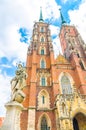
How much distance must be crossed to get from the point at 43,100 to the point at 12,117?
13240 mm

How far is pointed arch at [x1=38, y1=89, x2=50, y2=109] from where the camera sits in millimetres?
16719

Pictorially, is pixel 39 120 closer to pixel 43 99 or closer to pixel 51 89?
pixel 43 99

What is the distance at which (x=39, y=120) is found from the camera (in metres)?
15.4

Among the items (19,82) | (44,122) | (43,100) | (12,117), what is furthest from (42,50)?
(12,117)

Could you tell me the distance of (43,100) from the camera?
17.5m

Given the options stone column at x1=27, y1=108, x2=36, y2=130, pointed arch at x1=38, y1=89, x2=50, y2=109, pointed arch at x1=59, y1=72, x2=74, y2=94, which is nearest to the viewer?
stone column at x1=27, y1=108, x2=36, y2=130

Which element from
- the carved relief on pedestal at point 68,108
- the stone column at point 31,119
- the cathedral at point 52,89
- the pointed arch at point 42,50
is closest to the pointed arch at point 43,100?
the cathedral at point 52,89

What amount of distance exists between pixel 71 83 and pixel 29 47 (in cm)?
956

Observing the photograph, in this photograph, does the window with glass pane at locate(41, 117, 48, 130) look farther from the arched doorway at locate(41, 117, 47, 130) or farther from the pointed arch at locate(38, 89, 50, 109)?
the pointed arch at locate(38, 89, 50, 109)

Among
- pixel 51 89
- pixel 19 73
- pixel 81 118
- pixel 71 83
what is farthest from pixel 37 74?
pixel 19 73

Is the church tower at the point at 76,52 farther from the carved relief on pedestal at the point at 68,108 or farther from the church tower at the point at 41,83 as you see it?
the church tower at the point at 41,83

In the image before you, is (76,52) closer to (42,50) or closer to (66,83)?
(42,50)

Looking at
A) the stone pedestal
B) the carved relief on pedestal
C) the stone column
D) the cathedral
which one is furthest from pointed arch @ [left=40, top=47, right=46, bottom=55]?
the stone pedestal

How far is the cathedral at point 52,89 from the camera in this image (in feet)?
48.2
